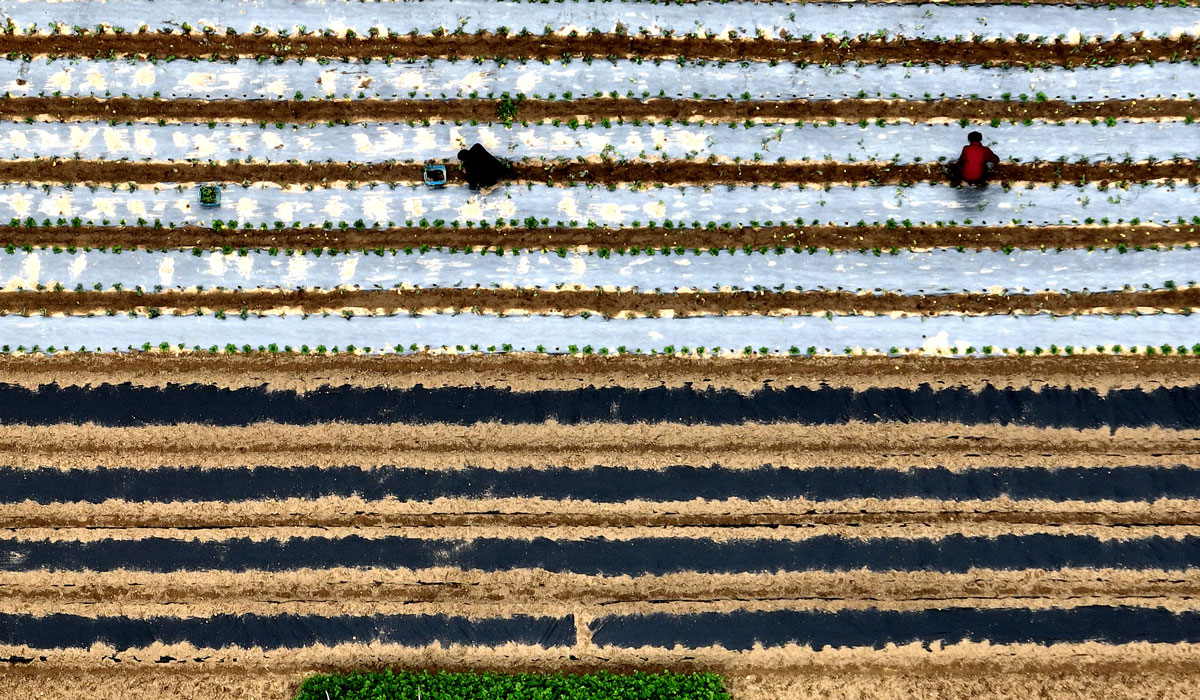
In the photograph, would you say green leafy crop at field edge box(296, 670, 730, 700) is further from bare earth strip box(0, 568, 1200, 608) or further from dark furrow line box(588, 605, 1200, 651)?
bare earth strip box(0, 568, 1200, 608)

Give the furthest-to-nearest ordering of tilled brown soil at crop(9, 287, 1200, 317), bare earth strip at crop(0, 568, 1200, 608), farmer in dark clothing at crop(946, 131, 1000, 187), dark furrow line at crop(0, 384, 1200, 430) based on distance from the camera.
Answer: tilled brown soil at crop(9, 287, 1200, 317) < dark furrow line at crop(0, 384, 1200, 430) < bare earth strip at crop(0, 568, 1200, 608) < farmer in dark clothing at crop(946, 131, 1000, 187)

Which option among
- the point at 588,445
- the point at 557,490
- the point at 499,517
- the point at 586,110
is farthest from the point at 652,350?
the point at 586,110

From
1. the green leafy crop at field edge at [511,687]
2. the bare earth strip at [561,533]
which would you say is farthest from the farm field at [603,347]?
the green leafy crop at field edge at [511,687]

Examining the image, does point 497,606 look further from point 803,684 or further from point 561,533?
point 803,684

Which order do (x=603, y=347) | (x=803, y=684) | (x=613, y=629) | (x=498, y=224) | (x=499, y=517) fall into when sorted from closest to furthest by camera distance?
(x=803, y=684)
(x=613, y=629)
(x=499, y=517)
(x=603, y=347)
(x=498, y=224)

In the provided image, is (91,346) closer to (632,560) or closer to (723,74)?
(632,560)

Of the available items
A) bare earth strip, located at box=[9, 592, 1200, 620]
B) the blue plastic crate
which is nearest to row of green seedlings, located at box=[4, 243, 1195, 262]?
the blue plastic crate
